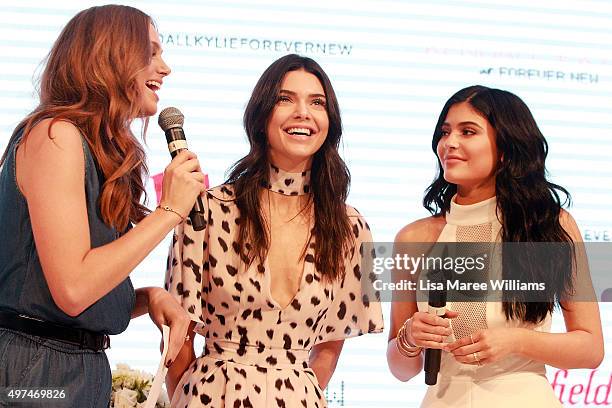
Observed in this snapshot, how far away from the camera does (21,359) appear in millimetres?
1685

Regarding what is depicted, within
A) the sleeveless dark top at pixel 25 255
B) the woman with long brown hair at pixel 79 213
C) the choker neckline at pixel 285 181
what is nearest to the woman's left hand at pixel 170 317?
the woman with long brown hair at pixel 79 213

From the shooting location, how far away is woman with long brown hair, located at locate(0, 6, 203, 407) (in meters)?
1.66

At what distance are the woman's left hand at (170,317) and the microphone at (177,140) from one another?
0.65ft

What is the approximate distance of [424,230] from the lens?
8.77 feet

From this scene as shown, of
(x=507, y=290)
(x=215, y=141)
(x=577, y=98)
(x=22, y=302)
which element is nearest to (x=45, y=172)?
(x=22, y=302)

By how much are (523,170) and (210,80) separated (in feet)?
4.35

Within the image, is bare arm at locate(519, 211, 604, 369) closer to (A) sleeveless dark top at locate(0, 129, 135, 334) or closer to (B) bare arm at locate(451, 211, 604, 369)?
(B) bare arm at locate(451, 211, 604, 369)

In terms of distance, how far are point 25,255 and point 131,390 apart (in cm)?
99

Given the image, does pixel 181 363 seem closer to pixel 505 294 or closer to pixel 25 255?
pixel 25 255

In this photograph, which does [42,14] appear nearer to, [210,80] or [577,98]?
[210,80]

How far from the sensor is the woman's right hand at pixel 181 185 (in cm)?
178

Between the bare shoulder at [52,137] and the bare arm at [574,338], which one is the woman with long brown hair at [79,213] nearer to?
the bare shoulder at [52,137]

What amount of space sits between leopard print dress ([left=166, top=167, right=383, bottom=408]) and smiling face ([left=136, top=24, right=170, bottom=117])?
0.46 meters

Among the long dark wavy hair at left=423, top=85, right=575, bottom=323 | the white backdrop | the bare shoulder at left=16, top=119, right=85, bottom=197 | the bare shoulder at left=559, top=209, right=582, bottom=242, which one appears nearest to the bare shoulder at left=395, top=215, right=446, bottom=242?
the long dark wavy hair at left=423, top=85, right=575, bottom=323
